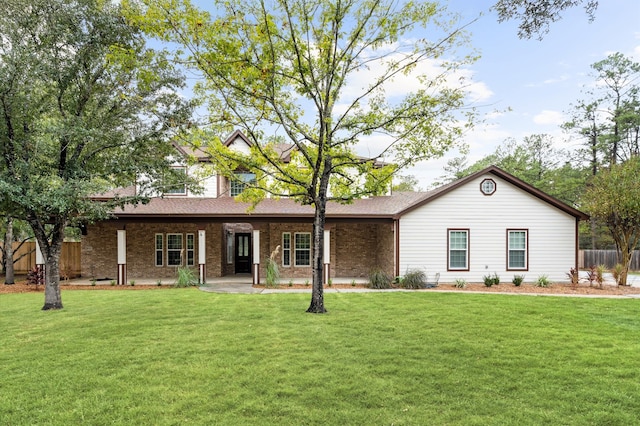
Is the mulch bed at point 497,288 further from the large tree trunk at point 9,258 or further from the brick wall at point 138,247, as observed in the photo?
the brick wall at point 138,247

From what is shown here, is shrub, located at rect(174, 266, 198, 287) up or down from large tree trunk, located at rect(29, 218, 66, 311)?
down

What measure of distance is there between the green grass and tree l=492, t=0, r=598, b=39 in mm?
4802

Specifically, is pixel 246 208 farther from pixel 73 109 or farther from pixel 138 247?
pixel 73 109

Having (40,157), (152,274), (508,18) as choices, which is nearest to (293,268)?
(152,274)

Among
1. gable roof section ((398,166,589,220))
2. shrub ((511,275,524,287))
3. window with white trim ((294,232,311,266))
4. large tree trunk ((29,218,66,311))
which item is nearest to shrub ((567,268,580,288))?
shrub ((511,275,524,287))

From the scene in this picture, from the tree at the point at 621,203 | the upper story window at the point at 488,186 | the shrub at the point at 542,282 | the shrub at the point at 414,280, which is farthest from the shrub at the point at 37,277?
the tree at the point at 621,203

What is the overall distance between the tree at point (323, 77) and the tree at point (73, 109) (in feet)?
5.69

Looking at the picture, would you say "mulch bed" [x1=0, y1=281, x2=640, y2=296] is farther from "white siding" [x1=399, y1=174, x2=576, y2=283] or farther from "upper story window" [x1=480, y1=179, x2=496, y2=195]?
"upper story window" [x1=480, y1=179, x2=496, y2=195]

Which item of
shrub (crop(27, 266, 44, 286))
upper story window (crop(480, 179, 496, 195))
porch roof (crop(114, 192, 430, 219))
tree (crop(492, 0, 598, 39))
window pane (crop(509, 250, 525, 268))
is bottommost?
shrub (crop(27, 266, 44, 286))

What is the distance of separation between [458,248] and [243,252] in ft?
34.0

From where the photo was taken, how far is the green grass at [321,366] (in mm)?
3832

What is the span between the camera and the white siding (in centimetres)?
1479

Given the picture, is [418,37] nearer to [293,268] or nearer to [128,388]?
[128,388]

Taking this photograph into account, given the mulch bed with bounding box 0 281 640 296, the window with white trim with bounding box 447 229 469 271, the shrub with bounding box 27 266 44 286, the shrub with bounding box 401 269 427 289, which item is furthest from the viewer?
the window with white trim with bounding box 447 229 469 271
